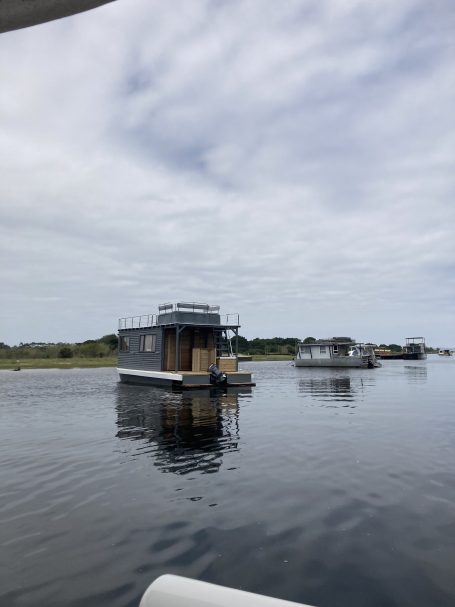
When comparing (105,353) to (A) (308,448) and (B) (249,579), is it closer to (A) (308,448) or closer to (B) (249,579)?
(A) (308,448)

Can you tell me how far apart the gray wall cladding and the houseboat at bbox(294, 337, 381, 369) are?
134 feet

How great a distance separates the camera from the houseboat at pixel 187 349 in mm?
32969

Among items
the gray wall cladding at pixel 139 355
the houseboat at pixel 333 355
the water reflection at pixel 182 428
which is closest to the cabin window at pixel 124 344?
the gray wall cladding at pixel 139 355

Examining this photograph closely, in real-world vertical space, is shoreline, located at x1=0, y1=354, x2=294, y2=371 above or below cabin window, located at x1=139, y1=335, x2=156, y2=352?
below

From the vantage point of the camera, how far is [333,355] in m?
73.7

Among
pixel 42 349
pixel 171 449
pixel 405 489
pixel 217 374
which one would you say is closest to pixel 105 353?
pixel 42 349

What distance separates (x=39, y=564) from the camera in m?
5.95

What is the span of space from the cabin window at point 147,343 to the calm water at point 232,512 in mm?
20033

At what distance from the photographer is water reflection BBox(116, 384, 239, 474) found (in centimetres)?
1195

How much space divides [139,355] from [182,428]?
76.5 feet

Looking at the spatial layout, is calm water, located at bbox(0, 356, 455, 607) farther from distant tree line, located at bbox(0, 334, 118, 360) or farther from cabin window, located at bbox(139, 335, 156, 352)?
distant tree line, located at bbox(0, 334, 118, 360)

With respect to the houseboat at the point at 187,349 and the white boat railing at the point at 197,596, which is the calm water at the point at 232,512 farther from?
the houseboat at the point at 187,349

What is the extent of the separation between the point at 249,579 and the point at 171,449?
314 inches

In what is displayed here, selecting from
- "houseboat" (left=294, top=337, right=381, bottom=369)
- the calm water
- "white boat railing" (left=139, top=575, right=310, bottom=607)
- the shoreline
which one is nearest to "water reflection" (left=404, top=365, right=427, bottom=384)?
"houseboat" (left=294, top=337, right=381, bottom=369)
